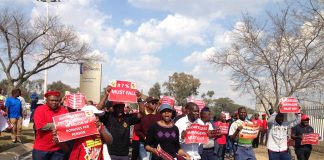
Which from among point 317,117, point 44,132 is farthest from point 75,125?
point 317,117

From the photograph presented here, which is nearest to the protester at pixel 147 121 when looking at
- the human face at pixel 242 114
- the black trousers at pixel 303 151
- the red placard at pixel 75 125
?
the human face at pixel 242 114

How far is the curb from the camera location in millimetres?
12148

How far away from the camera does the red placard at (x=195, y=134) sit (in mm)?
7457

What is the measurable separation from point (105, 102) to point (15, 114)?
339 inches

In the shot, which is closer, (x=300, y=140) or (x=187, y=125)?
(x=187, y=125)

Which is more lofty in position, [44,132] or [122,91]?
[122,91]

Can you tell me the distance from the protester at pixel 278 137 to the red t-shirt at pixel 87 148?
467 centimetres

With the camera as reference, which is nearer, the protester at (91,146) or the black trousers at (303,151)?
the protester at (91,146)

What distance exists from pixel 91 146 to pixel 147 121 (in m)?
3.53

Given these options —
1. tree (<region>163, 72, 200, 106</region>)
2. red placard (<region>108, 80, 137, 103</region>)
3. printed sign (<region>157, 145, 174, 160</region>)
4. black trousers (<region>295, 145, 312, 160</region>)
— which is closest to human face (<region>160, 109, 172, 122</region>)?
printed sign (<region>157, 145, 174, 160</region>)

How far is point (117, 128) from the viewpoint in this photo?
7141 mm

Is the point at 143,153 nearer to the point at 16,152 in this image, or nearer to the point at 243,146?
the point at 243,146

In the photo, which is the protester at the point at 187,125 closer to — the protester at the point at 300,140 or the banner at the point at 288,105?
the banner at the point at 288,105

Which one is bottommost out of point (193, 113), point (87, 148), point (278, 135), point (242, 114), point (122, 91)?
point (278, 135)
